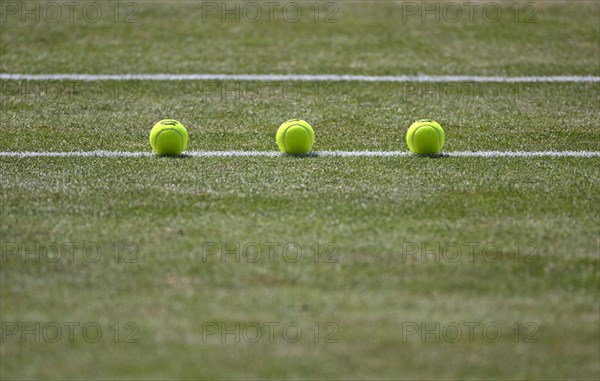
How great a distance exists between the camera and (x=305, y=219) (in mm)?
7285

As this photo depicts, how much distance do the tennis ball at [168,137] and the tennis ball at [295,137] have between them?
1.03m

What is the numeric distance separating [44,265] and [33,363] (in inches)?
56.7

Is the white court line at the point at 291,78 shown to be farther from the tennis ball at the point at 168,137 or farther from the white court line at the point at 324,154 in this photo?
the tennis ball at the point at 168,137

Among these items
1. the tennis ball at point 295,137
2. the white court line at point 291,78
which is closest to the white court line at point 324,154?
the tennis ball at point 295,137

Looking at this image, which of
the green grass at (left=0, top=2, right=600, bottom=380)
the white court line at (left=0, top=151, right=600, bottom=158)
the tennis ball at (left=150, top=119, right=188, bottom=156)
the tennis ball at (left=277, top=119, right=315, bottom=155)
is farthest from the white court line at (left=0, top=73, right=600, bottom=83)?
the tennis ball at (left=150, top=119, right=188, bottom=156)

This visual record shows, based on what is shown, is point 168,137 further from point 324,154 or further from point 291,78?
point 291,78

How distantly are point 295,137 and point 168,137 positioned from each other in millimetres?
1308

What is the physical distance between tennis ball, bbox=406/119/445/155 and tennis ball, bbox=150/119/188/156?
2.38 metres

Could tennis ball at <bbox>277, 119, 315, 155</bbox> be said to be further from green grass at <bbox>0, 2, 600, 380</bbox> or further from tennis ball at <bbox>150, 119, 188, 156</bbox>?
tennis ball at <bbox>150, 119, 188, 156</bbox>

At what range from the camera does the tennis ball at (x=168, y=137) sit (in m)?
9.07

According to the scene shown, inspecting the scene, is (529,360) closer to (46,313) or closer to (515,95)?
(46,313)

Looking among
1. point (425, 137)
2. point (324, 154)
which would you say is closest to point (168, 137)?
point (324, 154)

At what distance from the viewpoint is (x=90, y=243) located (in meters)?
6.73

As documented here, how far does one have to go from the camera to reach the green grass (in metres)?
5.20
